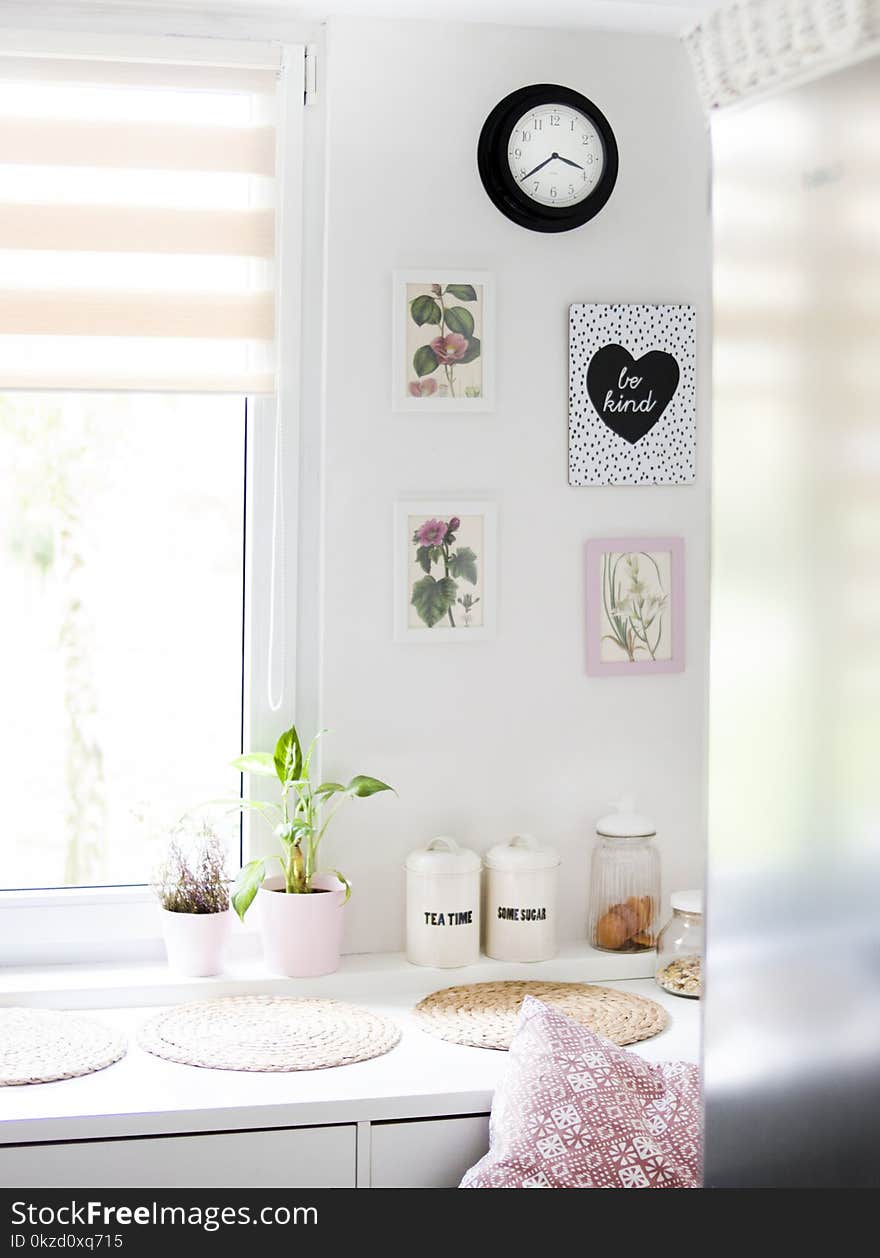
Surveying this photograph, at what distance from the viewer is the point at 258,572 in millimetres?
2002

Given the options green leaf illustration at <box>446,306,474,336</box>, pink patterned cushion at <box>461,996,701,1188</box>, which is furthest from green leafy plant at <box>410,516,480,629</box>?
pink patterned cushion at <box>461,996,701,1188</box>

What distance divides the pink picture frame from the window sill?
18.4 inches

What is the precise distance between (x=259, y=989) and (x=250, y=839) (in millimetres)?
262

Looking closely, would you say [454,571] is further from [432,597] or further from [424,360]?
[424,360]

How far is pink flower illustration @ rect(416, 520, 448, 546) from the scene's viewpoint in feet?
6.51

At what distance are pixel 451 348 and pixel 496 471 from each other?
0.21 m

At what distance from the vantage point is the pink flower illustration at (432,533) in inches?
78.2

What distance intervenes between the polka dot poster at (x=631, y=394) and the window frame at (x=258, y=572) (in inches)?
17.4

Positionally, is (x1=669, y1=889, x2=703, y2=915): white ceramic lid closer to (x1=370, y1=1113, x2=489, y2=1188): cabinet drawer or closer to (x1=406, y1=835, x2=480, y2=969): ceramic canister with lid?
(x1=406, y1=835, x2=480, y2=969): ceramic canister with lid

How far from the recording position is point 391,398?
1.98 metres

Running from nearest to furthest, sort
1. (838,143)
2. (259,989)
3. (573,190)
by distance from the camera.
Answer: (838,143) → (259,989) → (573,190)

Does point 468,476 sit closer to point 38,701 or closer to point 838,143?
point 38,701

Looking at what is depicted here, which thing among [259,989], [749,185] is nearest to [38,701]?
[259,989]

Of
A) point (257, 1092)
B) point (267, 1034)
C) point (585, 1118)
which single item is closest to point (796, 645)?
point (585, 1118)
